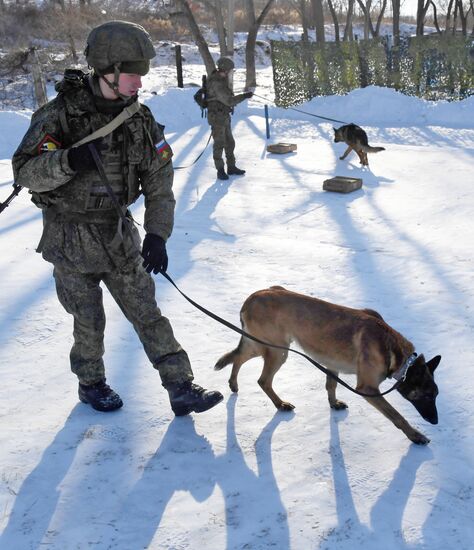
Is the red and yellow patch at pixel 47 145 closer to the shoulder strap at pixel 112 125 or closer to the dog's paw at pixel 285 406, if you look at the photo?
the shoulder strap at pixel 112 125

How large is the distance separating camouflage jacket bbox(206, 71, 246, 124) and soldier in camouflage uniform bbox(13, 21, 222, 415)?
22.7ft

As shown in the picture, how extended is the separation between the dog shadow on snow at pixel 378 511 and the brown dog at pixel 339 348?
0.24 meters

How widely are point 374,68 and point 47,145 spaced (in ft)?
58.3

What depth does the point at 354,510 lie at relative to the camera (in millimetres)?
2756

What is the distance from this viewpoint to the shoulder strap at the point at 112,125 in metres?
3.08

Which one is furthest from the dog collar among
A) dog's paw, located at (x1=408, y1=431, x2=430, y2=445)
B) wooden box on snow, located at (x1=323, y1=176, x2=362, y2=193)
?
wooden box on snow, located at (x1=323, y1=176, x2=362, y2=193)

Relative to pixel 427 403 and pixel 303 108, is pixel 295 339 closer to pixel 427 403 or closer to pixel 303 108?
pixel 427 403

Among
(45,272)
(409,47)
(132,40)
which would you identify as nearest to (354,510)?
(132,40)

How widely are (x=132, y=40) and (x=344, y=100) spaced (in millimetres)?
15264

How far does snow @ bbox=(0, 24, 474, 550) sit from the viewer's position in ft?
8.83

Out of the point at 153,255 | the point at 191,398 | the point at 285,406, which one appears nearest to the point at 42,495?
the point at 191,398

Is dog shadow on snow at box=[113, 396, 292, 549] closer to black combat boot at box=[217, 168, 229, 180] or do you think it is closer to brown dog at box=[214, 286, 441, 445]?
brown dog at box=[214, 286, 441, 445]

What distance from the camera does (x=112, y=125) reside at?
122 inches

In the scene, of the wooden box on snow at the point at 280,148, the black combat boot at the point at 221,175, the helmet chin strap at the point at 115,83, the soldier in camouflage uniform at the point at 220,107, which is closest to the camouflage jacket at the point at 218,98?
the soldier in camouflage uniform at the point at 220,107
